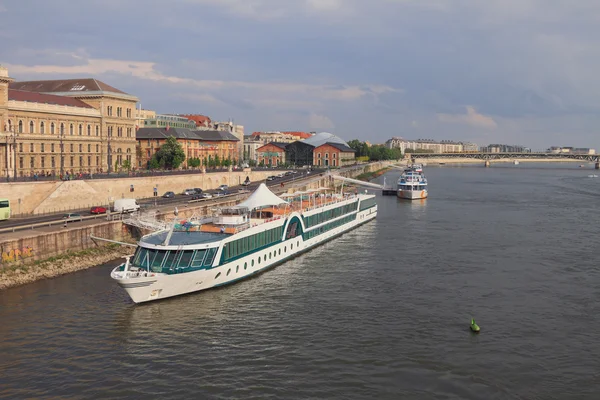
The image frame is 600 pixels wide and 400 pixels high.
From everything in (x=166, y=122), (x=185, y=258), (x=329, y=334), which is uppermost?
(x=166, y=122)

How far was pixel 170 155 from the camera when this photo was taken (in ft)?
356

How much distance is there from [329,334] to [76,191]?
→ 136 feet

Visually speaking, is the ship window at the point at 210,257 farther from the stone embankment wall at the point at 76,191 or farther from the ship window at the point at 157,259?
the stone embankment wall at the point at 76,191

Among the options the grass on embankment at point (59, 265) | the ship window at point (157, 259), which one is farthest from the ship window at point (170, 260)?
the grass on embankment at point (59, 265)

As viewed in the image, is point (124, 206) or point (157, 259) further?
point (124, 206)

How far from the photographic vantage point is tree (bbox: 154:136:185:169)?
10844cm

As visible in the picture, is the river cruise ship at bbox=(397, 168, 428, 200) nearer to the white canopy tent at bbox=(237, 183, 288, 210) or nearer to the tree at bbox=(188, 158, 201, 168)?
the tree at bbox=(188, 158, 201, 168)

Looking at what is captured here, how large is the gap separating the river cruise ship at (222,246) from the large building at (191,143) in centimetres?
7058

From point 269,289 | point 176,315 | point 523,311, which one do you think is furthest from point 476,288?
point 176,315

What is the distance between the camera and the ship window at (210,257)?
118 ft

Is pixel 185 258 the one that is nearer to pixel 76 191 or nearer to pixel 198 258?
pixel 198 258

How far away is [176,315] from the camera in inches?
1272

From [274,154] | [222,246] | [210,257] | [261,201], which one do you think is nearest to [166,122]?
[274,154]

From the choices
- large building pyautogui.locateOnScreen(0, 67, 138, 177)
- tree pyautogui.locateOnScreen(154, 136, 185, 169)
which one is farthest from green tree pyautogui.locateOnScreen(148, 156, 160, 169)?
large building pyautogui.locateOnScreen(0, 67, 138, 177)
